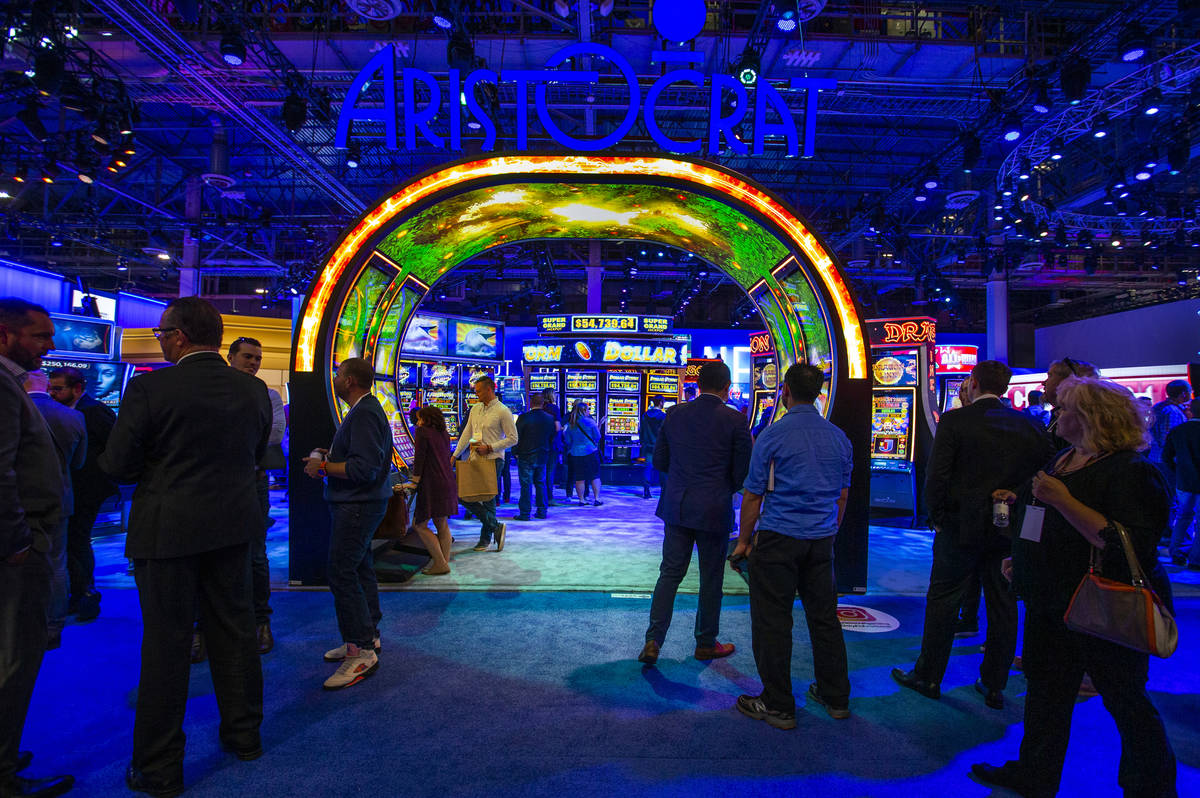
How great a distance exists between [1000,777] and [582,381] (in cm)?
1086

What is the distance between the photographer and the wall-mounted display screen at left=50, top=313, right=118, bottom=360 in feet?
27.5

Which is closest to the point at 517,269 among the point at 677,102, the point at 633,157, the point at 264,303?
the point at 264,303

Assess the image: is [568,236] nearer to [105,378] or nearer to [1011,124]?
[1011,124]

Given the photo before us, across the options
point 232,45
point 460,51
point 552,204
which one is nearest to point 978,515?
point 552,204

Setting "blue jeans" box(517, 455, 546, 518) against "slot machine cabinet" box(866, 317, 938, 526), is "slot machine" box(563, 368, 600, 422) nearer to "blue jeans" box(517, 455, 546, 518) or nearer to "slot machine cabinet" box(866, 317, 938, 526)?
"blue jeans" box(517, 455, 546, 518)

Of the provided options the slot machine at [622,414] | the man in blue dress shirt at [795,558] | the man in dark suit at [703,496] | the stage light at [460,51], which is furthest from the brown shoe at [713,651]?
the slot machine at [622,414]

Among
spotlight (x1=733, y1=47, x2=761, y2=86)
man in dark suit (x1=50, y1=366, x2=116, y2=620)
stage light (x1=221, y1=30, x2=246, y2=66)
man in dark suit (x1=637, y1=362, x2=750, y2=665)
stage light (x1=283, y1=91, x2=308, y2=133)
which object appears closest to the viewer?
man in dark suit (x1=637, y1=362, x2=750, y2=665)

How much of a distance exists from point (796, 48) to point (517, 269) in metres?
14.1

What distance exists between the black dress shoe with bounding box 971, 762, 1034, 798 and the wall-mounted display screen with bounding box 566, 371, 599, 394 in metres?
10.7

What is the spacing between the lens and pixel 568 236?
7.38 metres

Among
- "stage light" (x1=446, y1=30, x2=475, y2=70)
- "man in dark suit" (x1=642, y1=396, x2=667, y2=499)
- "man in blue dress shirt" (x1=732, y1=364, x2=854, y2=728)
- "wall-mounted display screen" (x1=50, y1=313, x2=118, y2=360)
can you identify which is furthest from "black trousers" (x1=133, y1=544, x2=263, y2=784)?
"man in dark suit" (x1=642, y1=396, x2=667, y2=499)

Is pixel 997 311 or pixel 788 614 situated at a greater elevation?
pixel 997 311

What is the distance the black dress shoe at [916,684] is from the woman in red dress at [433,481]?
3631mm

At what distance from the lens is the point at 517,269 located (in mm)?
22031
